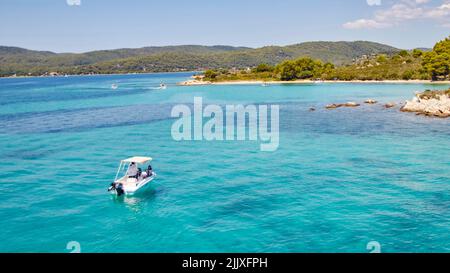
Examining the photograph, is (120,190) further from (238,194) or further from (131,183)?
(238,194)

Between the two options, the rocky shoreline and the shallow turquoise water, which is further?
the rocky shoreline

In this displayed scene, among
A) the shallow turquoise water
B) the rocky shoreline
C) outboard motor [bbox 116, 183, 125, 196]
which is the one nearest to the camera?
the shallow turquoise water

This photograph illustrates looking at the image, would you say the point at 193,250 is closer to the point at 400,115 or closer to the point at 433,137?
the point at 433,137

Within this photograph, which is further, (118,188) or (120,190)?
(120,190)

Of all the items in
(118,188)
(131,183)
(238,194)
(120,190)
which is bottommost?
(238,194)

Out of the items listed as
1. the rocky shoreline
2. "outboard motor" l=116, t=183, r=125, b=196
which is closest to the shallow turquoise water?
"outboard motor" l=116, t=183, r=125, b=196

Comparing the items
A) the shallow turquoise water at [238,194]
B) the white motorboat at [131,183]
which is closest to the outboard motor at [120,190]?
the white motorboat at [131,183]

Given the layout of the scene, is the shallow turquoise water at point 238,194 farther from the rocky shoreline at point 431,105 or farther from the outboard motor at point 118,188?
the rocky shoreline at point 431,105

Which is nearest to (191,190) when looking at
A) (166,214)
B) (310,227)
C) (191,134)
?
(166,214)

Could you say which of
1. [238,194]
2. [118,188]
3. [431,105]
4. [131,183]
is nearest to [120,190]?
[118,188]

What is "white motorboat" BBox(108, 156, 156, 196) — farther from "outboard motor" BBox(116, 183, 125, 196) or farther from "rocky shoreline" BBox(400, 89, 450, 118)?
"rocky shoreline" BBox(400, 89, 450, 118)
